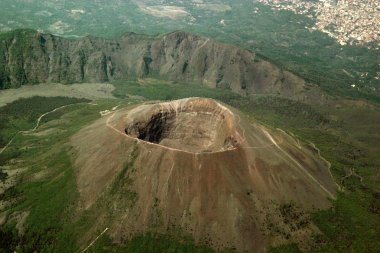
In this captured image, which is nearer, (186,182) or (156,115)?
(186,182)

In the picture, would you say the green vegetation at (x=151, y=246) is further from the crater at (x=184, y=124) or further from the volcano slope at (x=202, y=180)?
the crater at (x=184, y=124)

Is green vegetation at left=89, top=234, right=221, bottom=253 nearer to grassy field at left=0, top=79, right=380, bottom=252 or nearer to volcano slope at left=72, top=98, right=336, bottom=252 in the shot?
grassy field at left=0, top=79, right=380, bottom=252

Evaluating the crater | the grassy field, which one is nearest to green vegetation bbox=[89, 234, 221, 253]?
the grassy field

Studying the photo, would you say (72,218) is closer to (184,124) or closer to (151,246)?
(151,246)

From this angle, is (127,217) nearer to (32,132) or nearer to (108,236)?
(108,236)

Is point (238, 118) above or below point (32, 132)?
above

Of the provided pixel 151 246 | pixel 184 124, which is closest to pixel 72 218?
pixel 151 246

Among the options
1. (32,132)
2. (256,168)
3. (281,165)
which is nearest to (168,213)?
(256,168)
